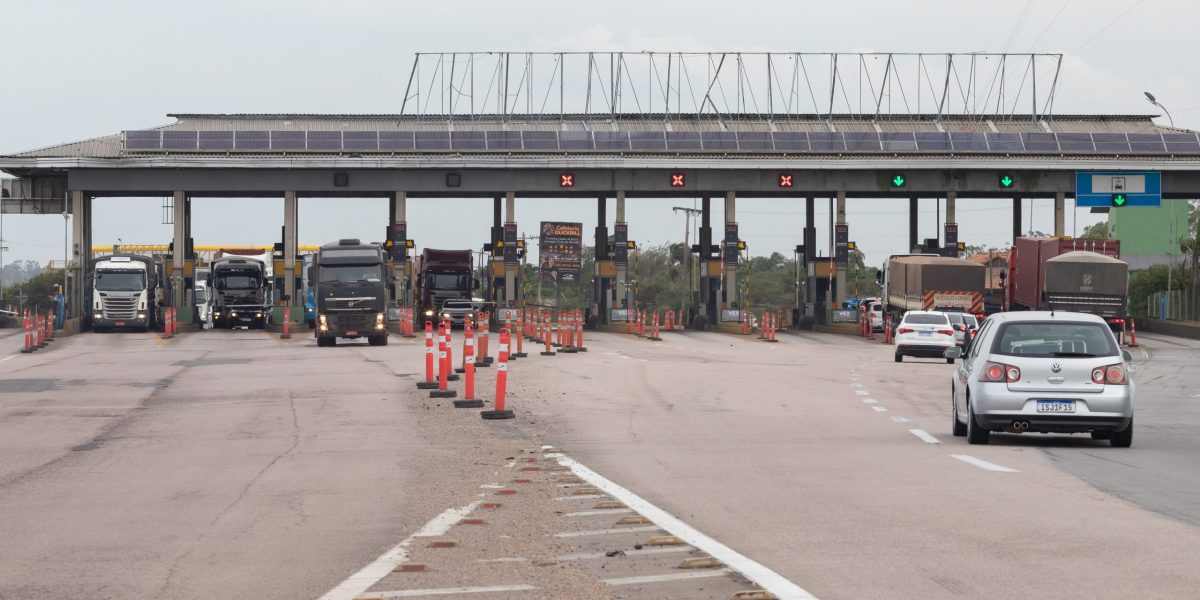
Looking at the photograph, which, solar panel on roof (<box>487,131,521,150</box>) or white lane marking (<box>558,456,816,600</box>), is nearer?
white lane marking (<box>558,456,816,600</box>)

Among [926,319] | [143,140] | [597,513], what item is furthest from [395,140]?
[597,513]

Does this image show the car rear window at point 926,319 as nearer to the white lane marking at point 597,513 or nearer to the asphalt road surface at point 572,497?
the asphalt road surface at point 572,497

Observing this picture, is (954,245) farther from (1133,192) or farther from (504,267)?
(504,267)

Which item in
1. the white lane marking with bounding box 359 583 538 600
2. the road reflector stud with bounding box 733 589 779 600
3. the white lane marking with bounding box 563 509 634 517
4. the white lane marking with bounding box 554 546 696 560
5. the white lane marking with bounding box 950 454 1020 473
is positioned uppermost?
the road reflector stud with bounding box 733 589 779 600

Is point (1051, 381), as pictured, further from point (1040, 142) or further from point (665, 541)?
point (1040, 142)

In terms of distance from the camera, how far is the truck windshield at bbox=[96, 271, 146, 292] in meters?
63.4

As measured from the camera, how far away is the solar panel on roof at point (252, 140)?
72.8 meters

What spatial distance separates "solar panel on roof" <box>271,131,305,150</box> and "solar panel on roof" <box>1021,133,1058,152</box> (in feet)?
116

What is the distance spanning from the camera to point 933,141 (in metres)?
76.4


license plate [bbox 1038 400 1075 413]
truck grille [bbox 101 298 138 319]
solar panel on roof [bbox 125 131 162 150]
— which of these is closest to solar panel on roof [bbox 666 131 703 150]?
solar panel on roof [bbox 125 131 162 150]

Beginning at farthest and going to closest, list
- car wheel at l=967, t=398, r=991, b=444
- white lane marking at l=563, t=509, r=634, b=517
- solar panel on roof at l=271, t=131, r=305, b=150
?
solar panel on roof at l=271, t=131, r=305, b=150 < car wheel at l=967, t=398, r=991, b=444 < white lane marking at l=563, t=509, r=634, b=517

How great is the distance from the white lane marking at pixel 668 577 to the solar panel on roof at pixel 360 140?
66.9 meters

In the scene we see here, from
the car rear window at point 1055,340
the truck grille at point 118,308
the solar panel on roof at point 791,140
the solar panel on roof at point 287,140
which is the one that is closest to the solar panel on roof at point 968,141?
the solar panel on roof at point 791,140

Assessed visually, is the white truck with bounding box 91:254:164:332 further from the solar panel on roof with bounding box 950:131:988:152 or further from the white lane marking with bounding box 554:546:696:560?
the white lane marking with bounding box 554:546:696:560
